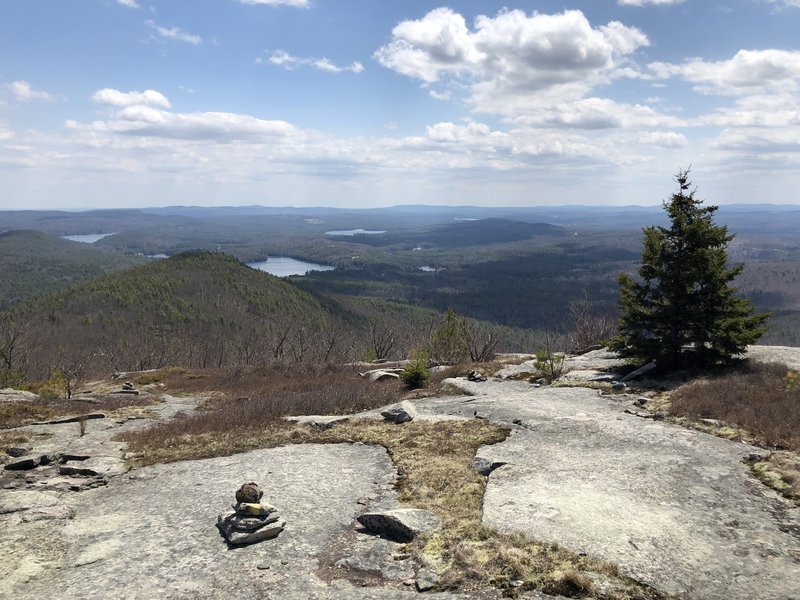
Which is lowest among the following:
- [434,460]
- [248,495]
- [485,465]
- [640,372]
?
[640,372]

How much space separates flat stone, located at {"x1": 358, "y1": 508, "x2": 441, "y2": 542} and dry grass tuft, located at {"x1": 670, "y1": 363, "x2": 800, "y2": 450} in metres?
11.3

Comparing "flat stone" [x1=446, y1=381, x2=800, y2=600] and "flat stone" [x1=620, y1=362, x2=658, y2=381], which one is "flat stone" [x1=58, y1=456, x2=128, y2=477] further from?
"flat stone" [x1=620, y1=362, x2=658, y2=381]

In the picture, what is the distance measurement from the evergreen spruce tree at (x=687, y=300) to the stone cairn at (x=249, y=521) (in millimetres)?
22451

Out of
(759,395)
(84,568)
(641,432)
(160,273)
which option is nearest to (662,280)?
(759,395)

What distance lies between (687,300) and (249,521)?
2394cm

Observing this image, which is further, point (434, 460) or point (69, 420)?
point (69, 420)

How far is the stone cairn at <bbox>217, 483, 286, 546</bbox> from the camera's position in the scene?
10.3 m

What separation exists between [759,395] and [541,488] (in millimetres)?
11942

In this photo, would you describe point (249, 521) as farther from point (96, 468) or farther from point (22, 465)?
point (22, 465)

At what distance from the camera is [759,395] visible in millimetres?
18906

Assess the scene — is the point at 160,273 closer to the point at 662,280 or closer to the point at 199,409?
the point at 199,409

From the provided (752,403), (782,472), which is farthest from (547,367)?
(782,472)

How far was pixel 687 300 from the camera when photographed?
25.7 metres

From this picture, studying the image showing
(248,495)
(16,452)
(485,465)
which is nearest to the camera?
(248,495)
